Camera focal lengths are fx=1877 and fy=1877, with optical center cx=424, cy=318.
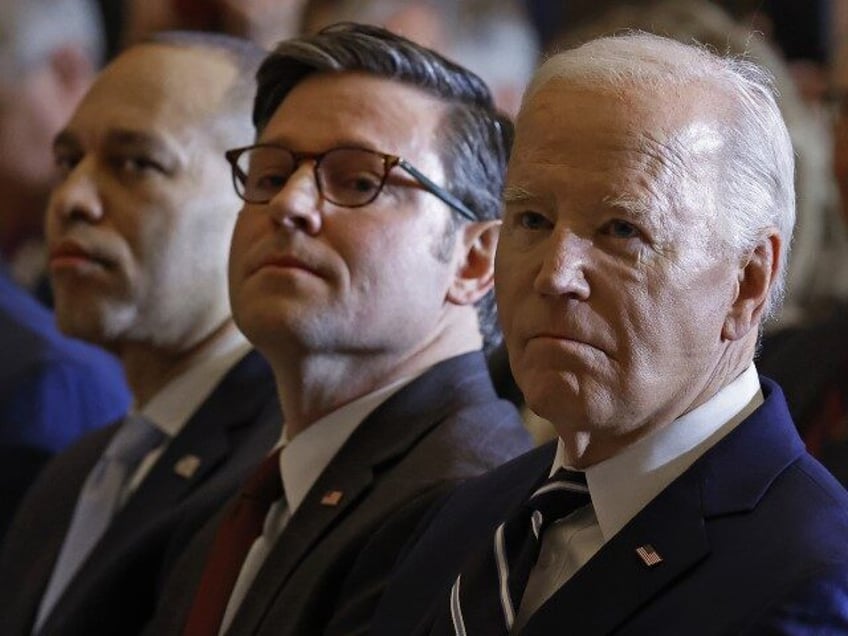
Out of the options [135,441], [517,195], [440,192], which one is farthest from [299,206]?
[135,441]

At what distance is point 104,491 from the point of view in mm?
3418

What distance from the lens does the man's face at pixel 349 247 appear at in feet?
8.78

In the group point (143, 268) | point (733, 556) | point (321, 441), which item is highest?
point (733, 556)

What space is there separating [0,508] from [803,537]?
2.36m

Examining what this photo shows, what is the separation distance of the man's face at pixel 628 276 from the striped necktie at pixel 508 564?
3.0 inches

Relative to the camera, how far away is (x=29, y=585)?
3.38 metres

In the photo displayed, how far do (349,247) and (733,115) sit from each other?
0.79 m

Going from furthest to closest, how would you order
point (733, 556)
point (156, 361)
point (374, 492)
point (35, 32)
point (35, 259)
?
point (35, 259) → point (35, 32) → point (156, 361) → point (374, 492) → point (733, 556)

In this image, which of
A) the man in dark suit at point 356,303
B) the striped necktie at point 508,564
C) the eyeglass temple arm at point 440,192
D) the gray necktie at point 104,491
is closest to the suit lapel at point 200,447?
the gray necktie at point 104,491

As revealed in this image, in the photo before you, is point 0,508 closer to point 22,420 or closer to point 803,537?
point 22,420

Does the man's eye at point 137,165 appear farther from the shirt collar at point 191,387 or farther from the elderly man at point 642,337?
the elderly man at point 642,337

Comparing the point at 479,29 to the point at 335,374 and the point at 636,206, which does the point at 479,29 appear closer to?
the point at 335,374

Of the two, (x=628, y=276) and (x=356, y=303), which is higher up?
(x=628, y=276)

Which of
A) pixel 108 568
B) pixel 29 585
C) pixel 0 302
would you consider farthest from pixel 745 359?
pixel 0 302
